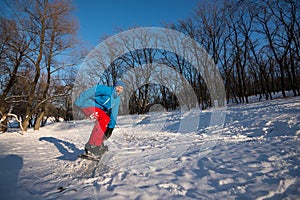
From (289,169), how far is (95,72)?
61.1 ft

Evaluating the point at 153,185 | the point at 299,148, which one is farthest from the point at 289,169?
the point at 153,185

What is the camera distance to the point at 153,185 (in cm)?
232

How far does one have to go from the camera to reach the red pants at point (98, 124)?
11.2ft

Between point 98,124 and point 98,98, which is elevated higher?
point 98,98

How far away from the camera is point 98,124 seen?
3.45 metres

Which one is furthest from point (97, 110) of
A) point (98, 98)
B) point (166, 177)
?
point (166, 177)

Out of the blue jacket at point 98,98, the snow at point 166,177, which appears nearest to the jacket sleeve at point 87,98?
the blue jacket at point 98,98

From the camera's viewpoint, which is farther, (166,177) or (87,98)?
(87,98)

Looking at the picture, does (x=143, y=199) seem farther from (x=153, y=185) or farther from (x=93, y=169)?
(x=93, y=169)

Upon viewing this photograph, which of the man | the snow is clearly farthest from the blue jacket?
the snow

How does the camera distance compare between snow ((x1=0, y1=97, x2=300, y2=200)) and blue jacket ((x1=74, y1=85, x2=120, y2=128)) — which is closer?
snow ((x1=0, y1=97, x2=300, y2=200))

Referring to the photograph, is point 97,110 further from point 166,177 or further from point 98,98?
point 166,177

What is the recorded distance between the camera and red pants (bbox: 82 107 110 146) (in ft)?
11.2

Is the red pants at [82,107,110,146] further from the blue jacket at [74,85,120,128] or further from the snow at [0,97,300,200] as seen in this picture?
the snow at [0,97,300,200]
